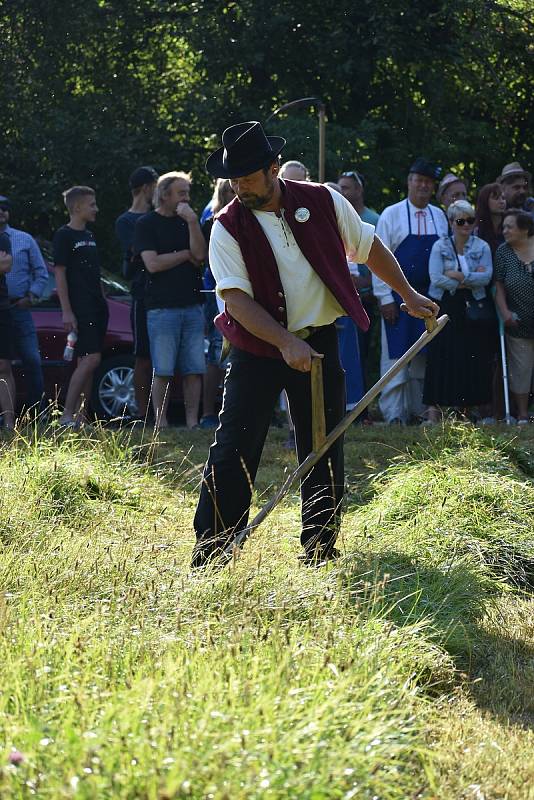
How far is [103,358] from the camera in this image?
40.5 ft

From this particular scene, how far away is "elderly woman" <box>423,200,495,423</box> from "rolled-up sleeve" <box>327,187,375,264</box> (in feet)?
15.0

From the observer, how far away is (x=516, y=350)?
10969mm

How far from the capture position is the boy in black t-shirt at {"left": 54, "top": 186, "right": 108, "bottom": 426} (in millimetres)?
10562

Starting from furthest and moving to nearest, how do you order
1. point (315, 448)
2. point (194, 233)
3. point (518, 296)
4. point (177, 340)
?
point (518, 296)
point (177, 340)
point (194, 233)
point (315, 448)

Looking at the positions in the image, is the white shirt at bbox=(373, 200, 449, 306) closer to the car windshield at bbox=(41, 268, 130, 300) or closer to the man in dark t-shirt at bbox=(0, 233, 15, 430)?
the man in dark t-shirt at bbox=(0, 233, 15, 430)

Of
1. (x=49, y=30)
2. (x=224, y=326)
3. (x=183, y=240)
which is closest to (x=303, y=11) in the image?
(x=49, y=30)

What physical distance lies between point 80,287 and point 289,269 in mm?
5048

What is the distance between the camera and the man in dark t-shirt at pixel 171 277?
1025 cm

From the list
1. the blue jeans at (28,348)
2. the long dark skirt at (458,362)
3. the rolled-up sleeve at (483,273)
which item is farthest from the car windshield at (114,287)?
the rolled-up sleeve at (483,273)

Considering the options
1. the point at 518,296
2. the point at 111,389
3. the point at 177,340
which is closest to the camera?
the point at 177,340

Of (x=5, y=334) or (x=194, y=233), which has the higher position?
(x=194, y=233)

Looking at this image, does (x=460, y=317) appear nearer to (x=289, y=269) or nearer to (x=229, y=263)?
(x=289, y=269)

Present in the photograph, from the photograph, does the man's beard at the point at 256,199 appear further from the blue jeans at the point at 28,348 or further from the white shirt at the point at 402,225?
the blue jeans at the point at 28,348

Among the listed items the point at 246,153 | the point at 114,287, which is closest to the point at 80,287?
the point at 114,287
